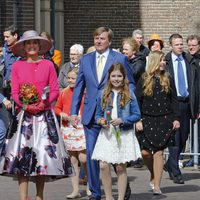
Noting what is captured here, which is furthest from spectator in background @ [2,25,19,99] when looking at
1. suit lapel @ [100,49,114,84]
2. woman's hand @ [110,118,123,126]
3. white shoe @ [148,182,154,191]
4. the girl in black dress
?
woman's hand @ [110,118,123,126]

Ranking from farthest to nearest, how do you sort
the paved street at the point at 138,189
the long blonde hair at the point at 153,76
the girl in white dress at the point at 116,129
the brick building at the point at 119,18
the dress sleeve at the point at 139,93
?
the brick building at the point at 119,18
the dress sleeve at the point at 139,93
the long blonde hair at the point at 153,76
the paved street at the point at 138,189
the girl in white dress at the point at 116,129

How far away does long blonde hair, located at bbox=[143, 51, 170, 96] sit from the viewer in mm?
13000

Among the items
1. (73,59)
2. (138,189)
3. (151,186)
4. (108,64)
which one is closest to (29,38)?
(108,64)

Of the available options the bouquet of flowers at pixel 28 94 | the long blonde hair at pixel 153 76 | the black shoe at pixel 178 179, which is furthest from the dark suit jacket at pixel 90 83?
Result: the black shoe at pixel 178 179

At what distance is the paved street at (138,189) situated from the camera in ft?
42.1

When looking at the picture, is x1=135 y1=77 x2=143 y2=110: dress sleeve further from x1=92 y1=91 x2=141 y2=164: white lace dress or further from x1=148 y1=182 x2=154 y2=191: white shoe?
x1=92 y1=91 x2=141 y2=164: white lace dress

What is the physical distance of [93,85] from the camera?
11.9 meters

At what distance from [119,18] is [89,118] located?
1427 cm

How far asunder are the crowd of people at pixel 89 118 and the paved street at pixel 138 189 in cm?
21

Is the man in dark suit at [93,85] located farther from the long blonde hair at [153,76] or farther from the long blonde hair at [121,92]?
the long blonde hair at [153,76]

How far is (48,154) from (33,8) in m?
10.7

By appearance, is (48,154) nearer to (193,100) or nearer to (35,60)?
(35,60)

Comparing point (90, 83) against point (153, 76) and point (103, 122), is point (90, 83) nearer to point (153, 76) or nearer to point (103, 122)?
point (103, 122)

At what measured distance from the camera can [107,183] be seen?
1156 centimetres
